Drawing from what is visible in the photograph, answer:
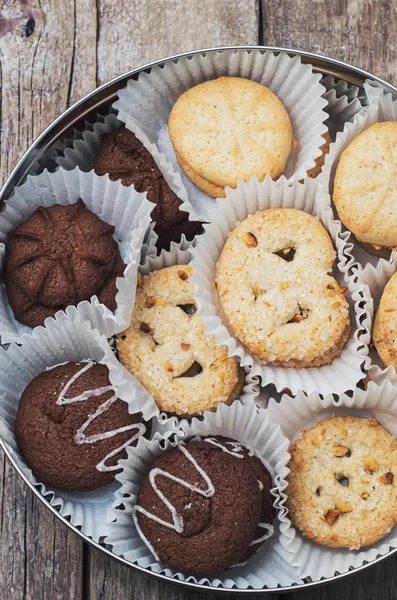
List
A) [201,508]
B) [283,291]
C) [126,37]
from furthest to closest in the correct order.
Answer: [126,37], [283,291], [201,508]

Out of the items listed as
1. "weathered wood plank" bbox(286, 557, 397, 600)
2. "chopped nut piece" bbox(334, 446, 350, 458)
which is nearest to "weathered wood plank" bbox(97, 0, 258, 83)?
"chopped nut piece" bbox(334, 446, 350, 458)

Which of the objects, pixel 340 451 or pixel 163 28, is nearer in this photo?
pixel 340 451

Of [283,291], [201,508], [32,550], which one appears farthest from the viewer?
[32,550]

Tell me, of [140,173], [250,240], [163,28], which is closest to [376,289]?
[250,240]

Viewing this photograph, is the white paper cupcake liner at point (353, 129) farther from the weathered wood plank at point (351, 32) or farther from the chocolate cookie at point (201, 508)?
the chocolate cookie at point (201, 508)

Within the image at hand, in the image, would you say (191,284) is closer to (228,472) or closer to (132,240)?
(132,240)

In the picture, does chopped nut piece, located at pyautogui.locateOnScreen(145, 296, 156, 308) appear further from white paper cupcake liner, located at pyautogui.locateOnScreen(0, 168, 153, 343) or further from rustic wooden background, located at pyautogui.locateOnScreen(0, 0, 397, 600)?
rustic wooden background, located at pyautogui.locateOnScreen(0, 0, 397, 600)

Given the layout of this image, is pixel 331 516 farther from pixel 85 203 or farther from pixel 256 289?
pixel 85 203
